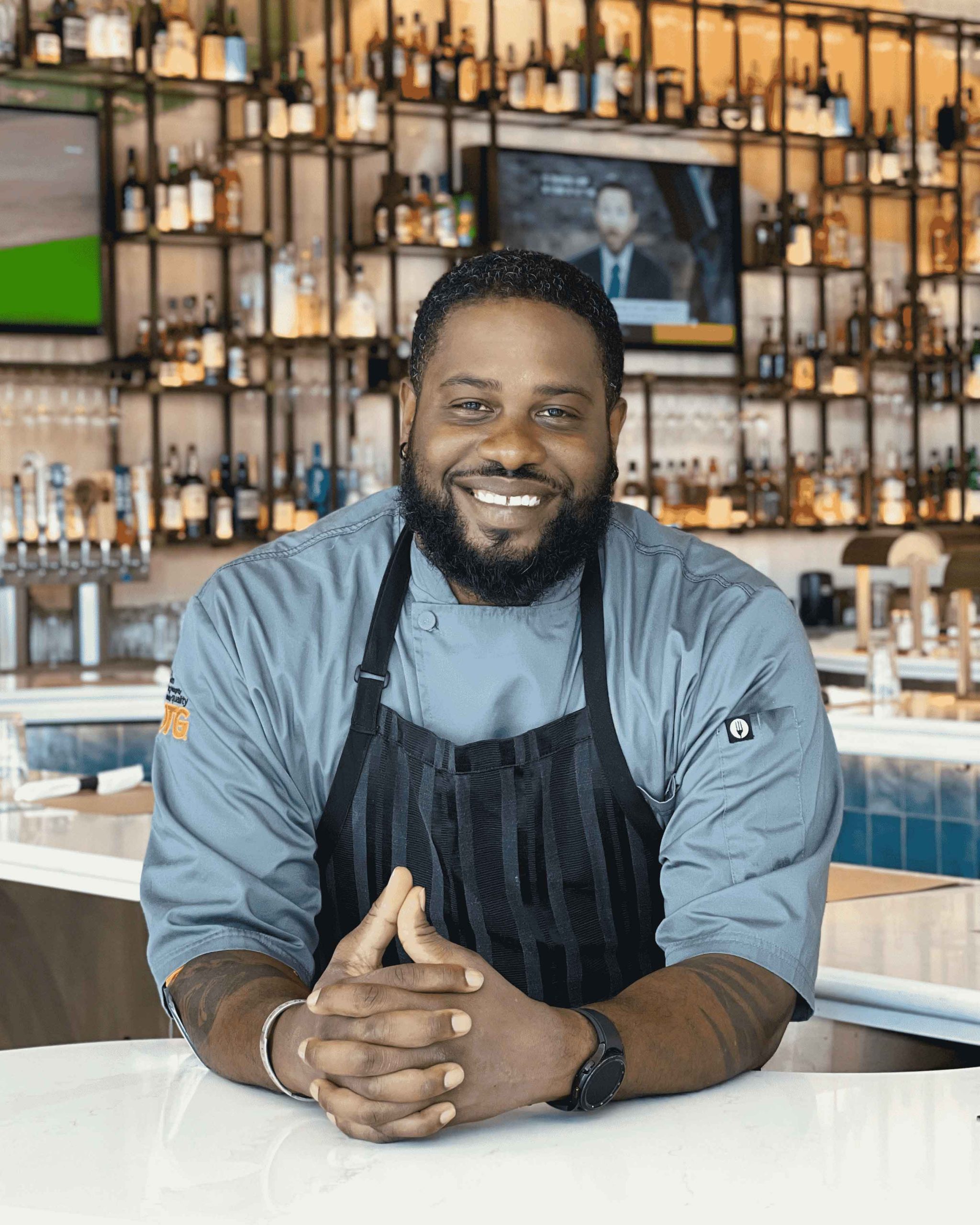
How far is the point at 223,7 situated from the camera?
5.63 meters

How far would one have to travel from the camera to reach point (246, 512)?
563 centimetres

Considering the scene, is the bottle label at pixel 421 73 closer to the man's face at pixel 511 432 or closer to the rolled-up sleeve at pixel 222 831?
the man's face at pixel 511 432

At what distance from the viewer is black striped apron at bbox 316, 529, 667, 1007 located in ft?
5.17

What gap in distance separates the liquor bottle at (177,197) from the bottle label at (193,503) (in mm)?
808

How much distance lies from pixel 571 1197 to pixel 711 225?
5882mm

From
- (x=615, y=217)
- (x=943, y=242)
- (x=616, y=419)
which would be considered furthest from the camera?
(x=943, y=242)

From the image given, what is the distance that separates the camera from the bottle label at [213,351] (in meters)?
5.55

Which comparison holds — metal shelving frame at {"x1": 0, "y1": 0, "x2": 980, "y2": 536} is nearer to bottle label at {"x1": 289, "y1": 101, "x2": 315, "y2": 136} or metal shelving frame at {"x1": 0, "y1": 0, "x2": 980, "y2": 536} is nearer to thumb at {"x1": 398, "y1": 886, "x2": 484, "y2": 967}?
bottle label at {"x1": 289, "y1": 101, "x2": 315, "y2": 136}

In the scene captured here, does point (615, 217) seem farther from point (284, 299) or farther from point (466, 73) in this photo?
point (284, 299)

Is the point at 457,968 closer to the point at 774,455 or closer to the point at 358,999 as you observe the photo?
the point at 358,999

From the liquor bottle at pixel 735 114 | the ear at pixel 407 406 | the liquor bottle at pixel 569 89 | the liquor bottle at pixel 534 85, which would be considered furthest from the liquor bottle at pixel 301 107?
the ear at pixel 407 406

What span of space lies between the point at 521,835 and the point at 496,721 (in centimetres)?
11

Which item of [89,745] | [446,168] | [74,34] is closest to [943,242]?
[446,168]

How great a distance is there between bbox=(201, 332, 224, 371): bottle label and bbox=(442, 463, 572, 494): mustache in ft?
13.3
